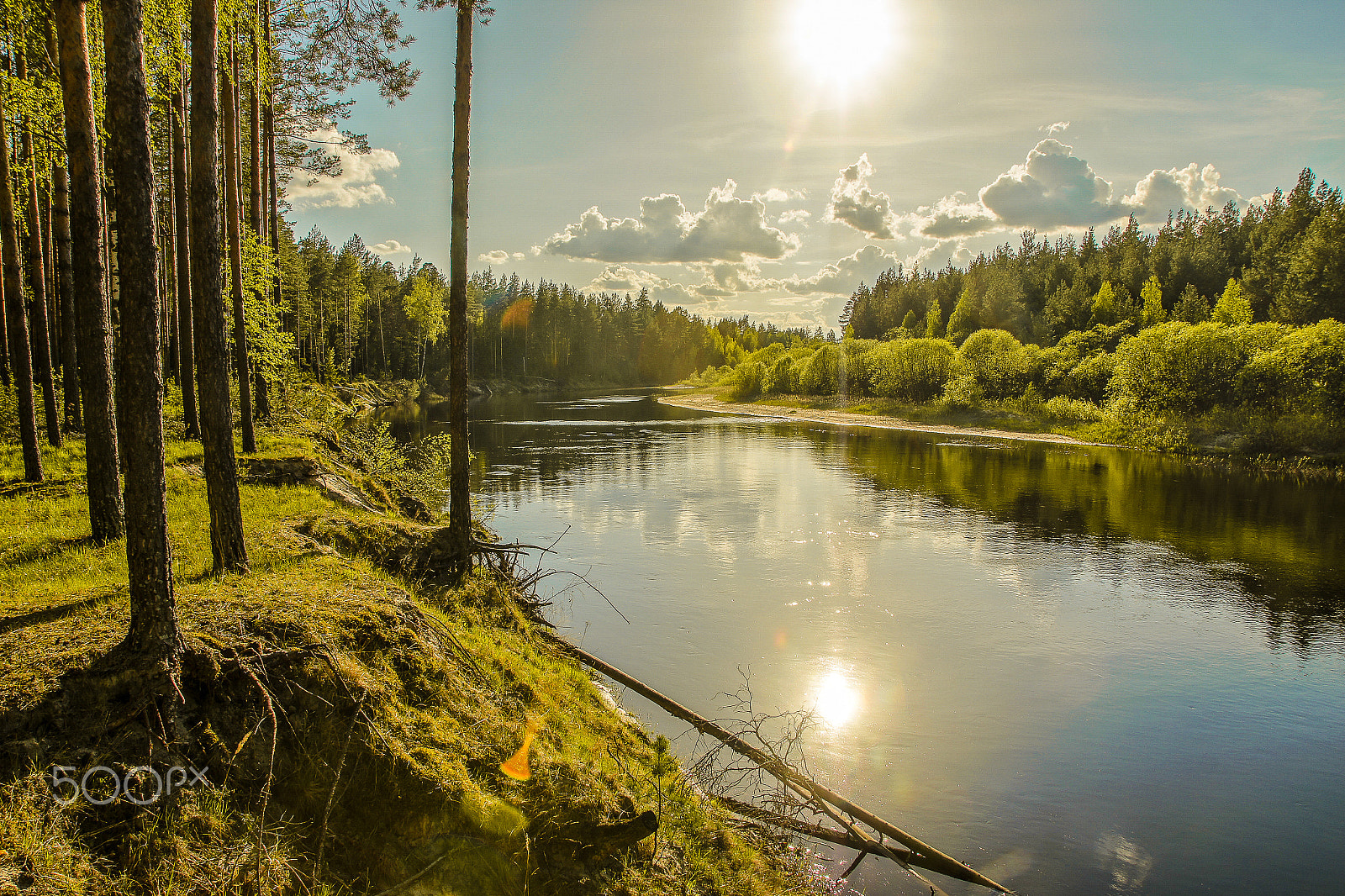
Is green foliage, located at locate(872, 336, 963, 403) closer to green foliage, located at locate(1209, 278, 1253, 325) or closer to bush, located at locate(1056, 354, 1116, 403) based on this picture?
bush, located at locate(1056, 354, 1116, 403)

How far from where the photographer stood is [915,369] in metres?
68.5

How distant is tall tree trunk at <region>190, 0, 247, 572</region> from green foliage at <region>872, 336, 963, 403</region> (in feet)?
215

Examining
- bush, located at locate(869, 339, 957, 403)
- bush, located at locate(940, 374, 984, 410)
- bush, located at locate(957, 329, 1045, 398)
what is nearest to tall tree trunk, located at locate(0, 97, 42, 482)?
bush, located at locate(940, 374, 984, 410)

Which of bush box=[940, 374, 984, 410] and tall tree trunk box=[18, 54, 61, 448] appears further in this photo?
bush box=[940, 374, 984, 410]

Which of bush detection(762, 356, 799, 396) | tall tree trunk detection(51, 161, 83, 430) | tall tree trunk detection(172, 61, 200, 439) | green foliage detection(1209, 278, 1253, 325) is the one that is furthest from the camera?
bush detection(762, 356, 799, 396)

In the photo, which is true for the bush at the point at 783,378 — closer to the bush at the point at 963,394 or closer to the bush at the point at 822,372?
the bush at the point at 822,372

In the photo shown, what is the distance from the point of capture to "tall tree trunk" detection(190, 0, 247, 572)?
736 centimetres

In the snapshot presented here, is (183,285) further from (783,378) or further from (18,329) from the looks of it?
(783,378)

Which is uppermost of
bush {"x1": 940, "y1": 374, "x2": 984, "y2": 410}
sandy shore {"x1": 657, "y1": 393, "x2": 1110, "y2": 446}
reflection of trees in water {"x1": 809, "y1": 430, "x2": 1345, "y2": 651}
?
bush {"x1": 940, "y1": 374, "x2": 984, "y2": 410}

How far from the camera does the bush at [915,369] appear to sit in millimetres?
67125

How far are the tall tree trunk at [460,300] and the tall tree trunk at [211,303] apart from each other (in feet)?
12.8

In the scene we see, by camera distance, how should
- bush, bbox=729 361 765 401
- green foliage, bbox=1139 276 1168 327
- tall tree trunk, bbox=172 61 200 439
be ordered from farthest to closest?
bush, bbox=729 361 765 401, green foliage, bbox=1139 276 1168 327, tall tree trunk, bbox=172 61 200 439

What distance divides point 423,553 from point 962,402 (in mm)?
57553

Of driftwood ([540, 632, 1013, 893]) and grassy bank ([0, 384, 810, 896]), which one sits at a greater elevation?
grassy bank ([0, 384, 810, 896])
